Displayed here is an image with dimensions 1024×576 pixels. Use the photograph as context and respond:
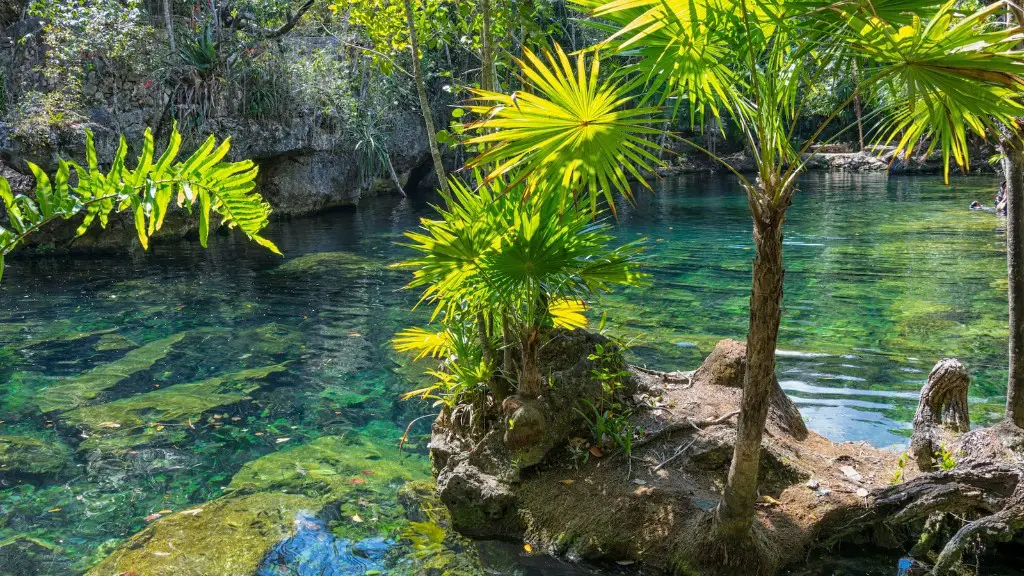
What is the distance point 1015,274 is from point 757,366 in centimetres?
196

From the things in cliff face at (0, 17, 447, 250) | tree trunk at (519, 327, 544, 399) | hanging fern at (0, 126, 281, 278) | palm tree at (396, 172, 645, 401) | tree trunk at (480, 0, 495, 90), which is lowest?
tree trunk at (519, 327, 544, 399)

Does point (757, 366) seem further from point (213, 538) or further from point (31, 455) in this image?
point (31, 455)

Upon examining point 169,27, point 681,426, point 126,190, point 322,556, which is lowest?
point 322,556

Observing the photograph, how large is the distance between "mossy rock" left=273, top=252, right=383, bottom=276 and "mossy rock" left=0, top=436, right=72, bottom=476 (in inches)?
306

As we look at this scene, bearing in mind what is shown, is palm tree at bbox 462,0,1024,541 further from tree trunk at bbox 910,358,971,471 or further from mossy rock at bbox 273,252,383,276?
mossy rock at bbox 273,252,383,276

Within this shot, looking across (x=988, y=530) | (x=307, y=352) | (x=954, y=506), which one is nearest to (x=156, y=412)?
(x=307, y=352)

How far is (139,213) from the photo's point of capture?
2934mm

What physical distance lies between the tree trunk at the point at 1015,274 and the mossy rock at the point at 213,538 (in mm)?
4214

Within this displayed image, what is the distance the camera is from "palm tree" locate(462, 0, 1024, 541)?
2764 mm

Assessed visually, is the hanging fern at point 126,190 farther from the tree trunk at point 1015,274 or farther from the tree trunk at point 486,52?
the tree trunk at point 1015,274

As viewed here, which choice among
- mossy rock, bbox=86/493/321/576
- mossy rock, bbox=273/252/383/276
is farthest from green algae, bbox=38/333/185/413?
mossy rock, bbox=273/252/383/276

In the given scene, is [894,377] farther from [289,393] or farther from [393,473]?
[289,393]

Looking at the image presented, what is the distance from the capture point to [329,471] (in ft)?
18.1

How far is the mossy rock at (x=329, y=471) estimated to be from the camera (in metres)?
5.22
